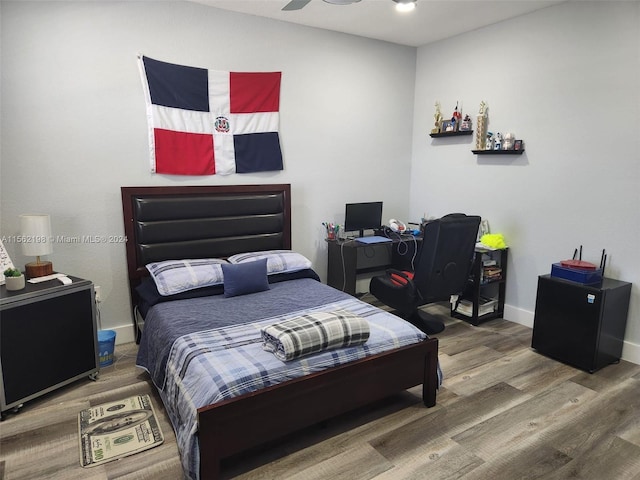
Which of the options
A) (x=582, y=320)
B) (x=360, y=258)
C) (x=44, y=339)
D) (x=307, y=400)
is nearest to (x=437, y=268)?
(x=582, y=320)

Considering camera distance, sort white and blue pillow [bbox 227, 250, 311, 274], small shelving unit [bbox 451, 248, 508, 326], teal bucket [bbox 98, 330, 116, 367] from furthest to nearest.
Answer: small shelving unit [bbox 451, 248, 508, 326] < white and blue pillow [bbox 227, 250, 311, 274] < teal bucket [bbox 98, 330, 116, 367]

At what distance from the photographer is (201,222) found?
3.51 metres

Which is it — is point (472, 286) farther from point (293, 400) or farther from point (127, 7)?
point (127, 7)

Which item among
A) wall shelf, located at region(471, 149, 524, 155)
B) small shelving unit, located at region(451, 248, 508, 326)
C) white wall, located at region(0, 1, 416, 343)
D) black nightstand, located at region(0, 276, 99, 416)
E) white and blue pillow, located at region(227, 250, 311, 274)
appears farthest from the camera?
small shelving unit, located at region(451, 248, 508, 326)

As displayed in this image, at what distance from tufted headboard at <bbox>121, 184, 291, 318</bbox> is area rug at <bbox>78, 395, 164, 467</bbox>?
1.06m

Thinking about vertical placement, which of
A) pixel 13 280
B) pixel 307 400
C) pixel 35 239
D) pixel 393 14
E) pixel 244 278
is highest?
pixel 393 14

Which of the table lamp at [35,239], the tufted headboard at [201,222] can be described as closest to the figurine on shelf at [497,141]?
the tufted headboard at [201,222]

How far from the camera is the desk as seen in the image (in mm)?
4012

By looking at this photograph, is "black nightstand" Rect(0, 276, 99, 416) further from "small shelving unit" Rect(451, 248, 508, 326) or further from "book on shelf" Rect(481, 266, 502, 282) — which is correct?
"book on shelf" Rect(481, 266, 502, 282)

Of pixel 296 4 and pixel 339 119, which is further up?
pixel 296 4

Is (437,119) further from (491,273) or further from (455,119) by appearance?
(491,273)

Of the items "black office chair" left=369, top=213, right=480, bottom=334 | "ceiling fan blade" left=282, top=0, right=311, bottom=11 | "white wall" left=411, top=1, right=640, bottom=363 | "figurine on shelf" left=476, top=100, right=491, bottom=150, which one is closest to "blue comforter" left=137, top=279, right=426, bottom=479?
"black office chair" left=369, top=213, right=480, bottom=334

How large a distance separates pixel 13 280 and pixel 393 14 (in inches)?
139

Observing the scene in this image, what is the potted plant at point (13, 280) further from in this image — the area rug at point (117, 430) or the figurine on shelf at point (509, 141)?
the figurine on shelf at point (509, 141)
